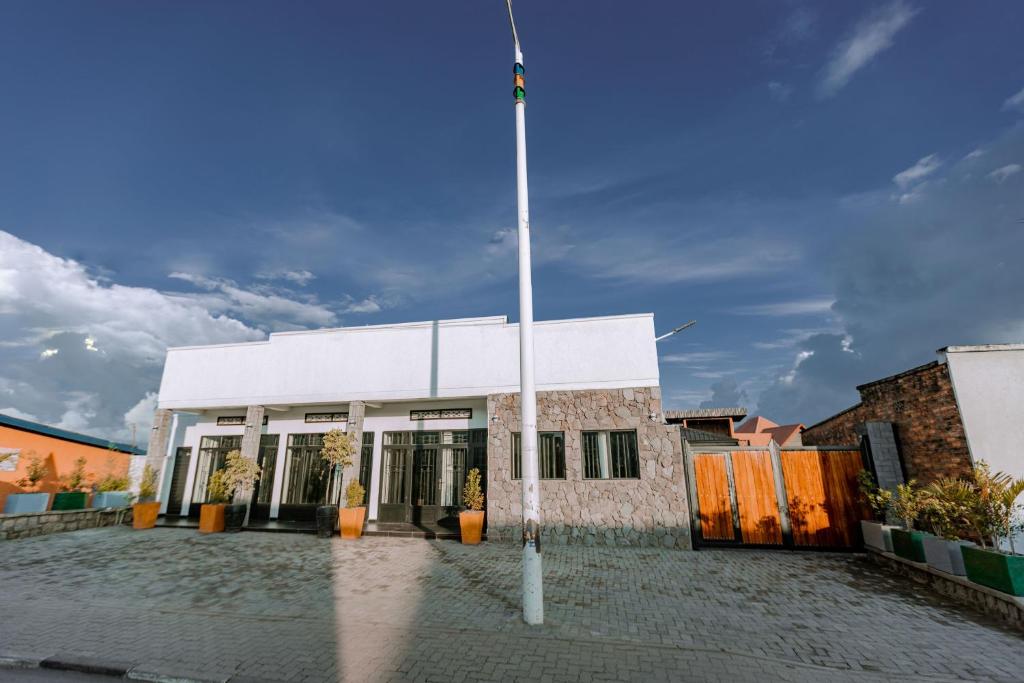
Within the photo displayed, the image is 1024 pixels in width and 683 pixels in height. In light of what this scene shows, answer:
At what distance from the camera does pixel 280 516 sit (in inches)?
589

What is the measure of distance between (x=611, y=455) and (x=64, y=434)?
1902 cm

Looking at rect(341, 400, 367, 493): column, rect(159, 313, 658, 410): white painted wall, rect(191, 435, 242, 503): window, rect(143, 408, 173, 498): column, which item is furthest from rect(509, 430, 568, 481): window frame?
rect(143, 408, 173, 498): column

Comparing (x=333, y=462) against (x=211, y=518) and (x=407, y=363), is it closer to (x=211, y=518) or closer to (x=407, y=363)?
(x=407, y=363)

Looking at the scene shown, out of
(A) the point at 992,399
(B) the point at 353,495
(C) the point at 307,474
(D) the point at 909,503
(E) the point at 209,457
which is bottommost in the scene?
(B) the point at 353,495

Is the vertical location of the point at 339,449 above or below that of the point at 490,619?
above

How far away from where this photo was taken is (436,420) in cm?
1427

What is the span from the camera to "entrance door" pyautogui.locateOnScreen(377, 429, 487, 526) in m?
13.7

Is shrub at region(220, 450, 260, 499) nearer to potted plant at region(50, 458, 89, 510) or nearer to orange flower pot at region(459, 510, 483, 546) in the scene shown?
potted plant at region(50, 458, 89, 510)

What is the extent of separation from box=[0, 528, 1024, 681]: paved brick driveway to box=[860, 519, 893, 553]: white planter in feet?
1.81

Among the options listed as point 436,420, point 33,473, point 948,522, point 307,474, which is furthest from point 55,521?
point 948,522

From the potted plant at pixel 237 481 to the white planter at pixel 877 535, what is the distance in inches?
649

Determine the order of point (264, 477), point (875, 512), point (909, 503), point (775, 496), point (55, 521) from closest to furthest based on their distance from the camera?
1. point (909, 503)
2. point (875, 512)
3. point (775, 496)
4. point (55, 521)
5. point (264, 477)

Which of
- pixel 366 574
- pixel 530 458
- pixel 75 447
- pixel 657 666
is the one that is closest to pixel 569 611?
pixel 657 666

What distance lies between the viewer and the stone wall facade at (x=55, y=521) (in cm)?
1163
